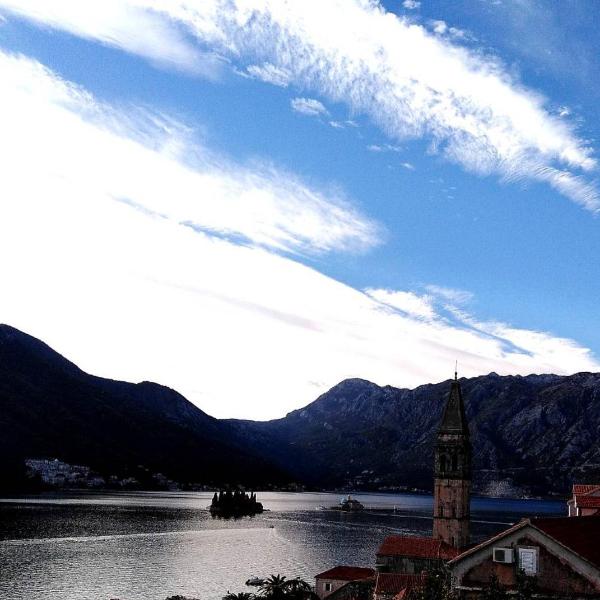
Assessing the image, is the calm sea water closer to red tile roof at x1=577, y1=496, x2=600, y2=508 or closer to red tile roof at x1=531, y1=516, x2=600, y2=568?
red tile roof at x1=577, y1=496, x2=600, y2=508

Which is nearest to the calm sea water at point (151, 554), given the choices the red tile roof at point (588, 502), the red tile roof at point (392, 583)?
the red tile roof at point (392, 583)

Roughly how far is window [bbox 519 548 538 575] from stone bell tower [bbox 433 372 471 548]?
5384cm

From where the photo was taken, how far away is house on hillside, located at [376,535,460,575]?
6856 centimetres

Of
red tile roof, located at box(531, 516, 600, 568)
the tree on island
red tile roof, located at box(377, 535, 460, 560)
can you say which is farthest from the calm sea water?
red tile roof, located at box(531, 516, 600, 568)

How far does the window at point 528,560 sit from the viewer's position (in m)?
31.0

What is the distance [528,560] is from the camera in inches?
1226

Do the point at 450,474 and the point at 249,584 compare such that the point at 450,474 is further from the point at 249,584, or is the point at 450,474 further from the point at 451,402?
the point at 249,584

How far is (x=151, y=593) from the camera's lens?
89312 millimetres

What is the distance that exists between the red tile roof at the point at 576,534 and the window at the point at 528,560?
3.61 feet

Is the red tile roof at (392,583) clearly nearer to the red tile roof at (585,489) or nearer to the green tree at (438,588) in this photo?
the red tile roof at (585,489)

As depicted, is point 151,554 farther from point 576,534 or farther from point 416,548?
point 576,534

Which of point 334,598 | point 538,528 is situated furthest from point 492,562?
point 334,598

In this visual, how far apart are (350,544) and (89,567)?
64.0 m

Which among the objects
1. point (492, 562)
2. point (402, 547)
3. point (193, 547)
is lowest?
point (193, 547)
